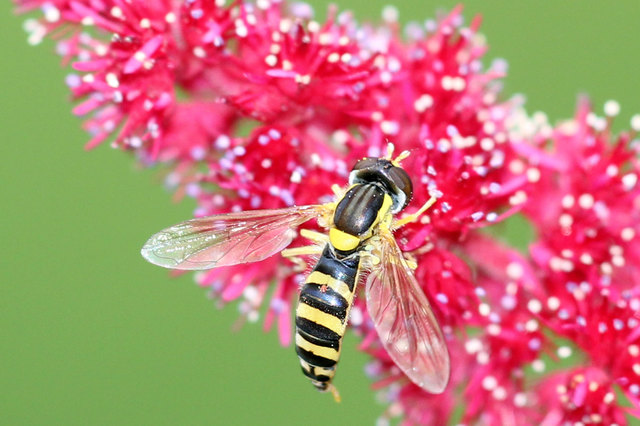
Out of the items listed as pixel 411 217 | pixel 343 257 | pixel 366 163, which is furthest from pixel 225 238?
pixel 411 217

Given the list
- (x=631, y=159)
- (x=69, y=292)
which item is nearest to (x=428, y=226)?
(x=631, y=159)

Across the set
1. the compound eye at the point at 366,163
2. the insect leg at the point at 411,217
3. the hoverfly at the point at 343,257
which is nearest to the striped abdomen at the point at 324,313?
the hoverfly at the point at 343,257

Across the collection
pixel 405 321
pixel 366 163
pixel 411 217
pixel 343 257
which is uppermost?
pixel 366 163

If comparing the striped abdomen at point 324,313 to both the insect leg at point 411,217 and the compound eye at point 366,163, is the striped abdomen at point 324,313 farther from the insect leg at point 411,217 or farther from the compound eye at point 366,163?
the compound eye at point 366,163

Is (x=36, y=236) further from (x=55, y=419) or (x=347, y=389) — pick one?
(x=347, y=389)

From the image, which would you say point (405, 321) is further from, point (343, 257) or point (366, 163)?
point (366, 163)
